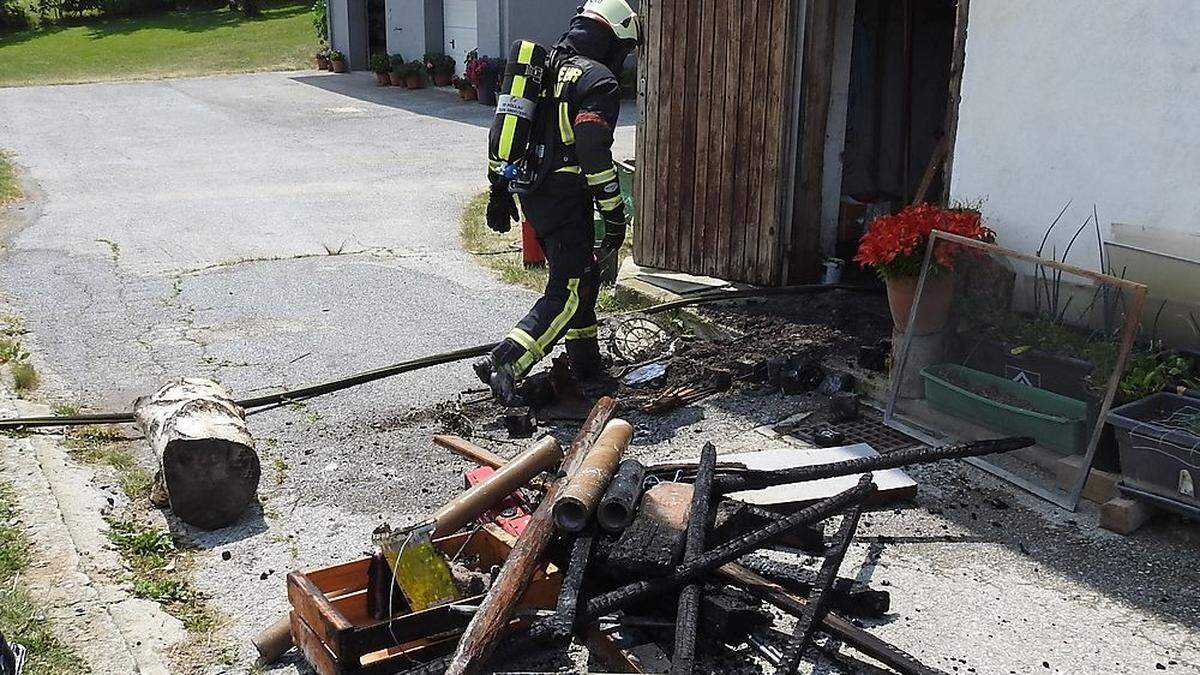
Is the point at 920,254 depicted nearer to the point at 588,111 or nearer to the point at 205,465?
the point at 588,111

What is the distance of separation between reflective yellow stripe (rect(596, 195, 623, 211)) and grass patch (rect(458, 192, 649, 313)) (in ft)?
6.25

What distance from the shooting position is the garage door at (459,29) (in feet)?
73.3

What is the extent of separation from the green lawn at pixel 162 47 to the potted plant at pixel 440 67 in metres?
5.56

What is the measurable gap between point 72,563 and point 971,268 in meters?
4.73

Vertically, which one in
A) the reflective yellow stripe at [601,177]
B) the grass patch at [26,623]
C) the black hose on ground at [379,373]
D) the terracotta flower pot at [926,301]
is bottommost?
the grass patch at [26,623]

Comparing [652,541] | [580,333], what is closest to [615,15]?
[580,333]

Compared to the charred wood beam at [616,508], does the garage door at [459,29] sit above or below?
above

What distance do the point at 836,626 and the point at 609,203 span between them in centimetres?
331

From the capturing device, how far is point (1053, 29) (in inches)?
236

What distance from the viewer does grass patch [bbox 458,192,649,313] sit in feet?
29.2

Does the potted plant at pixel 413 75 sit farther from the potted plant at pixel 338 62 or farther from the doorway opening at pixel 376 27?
the potted plant at pixel 338 62

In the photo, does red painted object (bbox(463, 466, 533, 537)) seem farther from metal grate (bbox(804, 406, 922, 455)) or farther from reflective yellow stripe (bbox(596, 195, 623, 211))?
reflective yellow stripe (bbox(596, 195, 623, 211))

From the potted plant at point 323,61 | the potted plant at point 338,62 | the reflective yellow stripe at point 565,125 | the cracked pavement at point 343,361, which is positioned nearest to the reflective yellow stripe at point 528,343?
the cracked pavement at point 343,361

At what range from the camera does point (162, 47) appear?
29.5 metres
